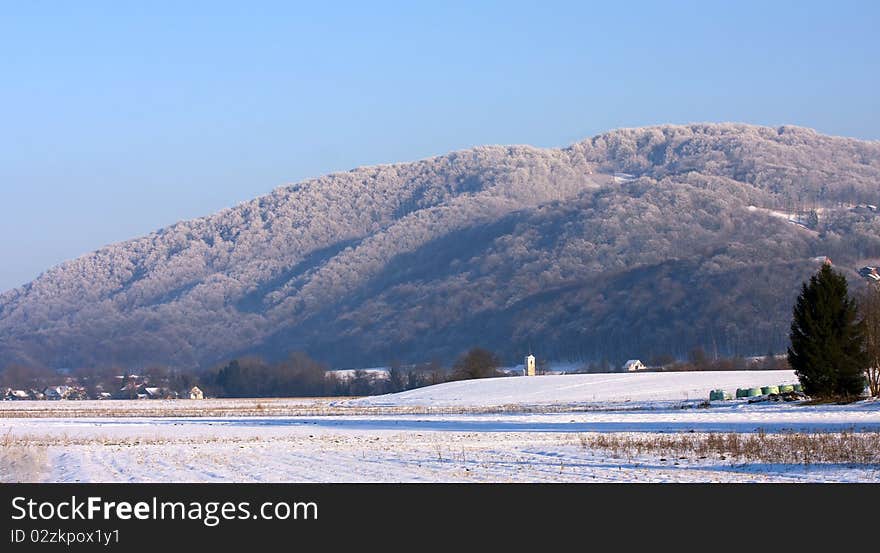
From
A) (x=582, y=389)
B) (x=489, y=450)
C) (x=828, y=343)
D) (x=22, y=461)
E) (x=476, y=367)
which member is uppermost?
(x=828, y=343)

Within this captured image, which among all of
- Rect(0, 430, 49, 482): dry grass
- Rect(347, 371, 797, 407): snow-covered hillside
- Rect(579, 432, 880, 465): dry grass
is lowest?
Rect(347, 371, 797, 407): snow-covered hillside

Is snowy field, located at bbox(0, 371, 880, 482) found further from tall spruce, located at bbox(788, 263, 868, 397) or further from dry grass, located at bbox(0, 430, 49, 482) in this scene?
tall spruce, located at bbox(788, 263, 868, 397)

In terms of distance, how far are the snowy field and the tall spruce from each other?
7.40ft

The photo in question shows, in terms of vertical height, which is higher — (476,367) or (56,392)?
(476,367)

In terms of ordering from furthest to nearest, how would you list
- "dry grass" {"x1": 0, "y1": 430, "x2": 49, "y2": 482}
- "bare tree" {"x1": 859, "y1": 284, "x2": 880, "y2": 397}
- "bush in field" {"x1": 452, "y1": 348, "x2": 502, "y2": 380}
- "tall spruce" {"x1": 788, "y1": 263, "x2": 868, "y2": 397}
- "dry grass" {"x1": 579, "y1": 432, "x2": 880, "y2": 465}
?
"bush in field" {"x1": 452, "y1": 348, "x2": 502, "y2": 380}, "bare tree" {"x1": 859, "y1": 284, "x2": 880, "y2": 397}, "tall spruce" {"x1": 788, "y1": 263, "x2": 868, "y2": 397}, "dry grass" {"x1": 579, "y1": 432, "x2": 880, "y2": 465}, "dry grass" {"x1": 0, "y1": 430, "x2": 49, "y2": 482}

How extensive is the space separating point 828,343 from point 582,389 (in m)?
36.4

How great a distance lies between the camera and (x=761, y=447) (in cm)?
2639

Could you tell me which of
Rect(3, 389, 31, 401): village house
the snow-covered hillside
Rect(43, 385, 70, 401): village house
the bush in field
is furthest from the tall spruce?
Rect(3, 389, 31, 401): village house

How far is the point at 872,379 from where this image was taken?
2190 inches

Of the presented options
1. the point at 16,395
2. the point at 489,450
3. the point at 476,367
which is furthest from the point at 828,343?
the point at 16,395

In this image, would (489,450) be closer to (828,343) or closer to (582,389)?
(828,343)

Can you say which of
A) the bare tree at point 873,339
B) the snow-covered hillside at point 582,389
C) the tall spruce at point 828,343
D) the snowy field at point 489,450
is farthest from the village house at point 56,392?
the tall spruce at point 828,343

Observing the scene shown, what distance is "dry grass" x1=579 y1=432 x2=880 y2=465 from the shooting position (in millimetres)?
23594
